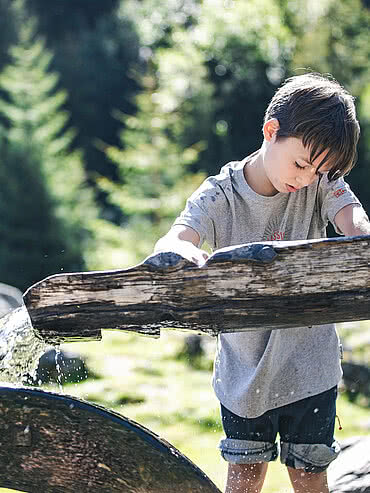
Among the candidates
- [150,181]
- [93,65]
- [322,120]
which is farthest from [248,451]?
[93,65]

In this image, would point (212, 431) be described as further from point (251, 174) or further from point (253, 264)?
point (253, 264)

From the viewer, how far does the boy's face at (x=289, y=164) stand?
2406mm

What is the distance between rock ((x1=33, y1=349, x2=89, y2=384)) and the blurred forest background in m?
5.36

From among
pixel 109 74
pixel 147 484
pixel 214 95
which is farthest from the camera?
pixel 109 74

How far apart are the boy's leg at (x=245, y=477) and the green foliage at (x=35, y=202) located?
979 centimetres

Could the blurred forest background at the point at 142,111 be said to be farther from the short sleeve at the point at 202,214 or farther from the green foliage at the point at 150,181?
the short sleeve at the point at 202,214

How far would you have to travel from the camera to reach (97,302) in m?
2.06

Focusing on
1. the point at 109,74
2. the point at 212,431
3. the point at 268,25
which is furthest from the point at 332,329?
the point at 109,74

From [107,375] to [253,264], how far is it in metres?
5.33

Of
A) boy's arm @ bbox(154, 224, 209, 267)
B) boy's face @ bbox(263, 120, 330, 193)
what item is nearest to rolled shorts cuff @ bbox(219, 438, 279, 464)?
boy's arm @ bbox(154, 224, 209, 267)

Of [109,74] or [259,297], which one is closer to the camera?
[259,297]

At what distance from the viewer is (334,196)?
2.60 m

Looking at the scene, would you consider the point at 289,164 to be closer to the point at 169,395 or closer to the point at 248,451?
the point at 248,451

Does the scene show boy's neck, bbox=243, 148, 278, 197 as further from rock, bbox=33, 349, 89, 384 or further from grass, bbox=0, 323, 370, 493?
rock, bbox=33, 349, 89, 384
